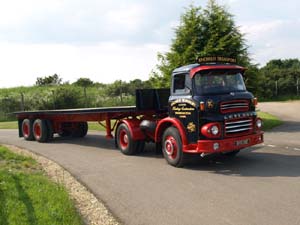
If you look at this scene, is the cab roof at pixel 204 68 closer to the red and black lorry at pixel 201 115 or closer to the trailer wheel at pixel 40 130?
the red and black lorry at pixel 201 115

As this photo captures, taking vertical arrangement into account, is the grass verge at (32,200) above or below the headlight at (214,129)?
A: below

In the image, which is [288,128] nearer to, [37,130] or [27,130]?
[37,130]

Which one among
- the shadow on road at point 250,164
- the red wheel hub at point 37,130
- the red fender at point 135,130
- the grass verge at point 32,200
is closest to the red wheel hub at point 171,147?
the shadow on road at point 250,164

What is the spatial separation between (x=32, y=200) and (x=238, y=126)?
16.2 feet

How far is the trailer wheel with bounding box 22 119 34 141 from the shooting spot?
15.6 m

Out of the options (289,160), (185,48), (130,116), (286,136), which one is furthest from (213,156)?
(185,48)

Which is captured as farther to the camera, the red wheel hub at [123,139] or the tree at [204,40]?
the tree at [204,40]

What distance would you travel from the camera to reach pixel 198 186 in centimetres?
722

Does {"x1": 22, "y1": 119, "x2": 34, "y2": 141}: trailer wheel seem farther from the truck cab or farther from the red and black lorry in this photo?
the truck cab

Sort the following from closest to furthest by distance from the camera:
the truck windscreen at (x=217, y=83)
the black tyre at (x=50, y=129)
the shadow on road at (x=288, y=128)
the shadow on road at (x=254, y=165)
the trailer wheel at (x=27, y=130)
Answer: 1. the shadow on road at (x=254, y=165)
2. the truck windscreen at (x=217, y=83)
3. the black tyre at (x=50, y=129)
4. the shadow on road at (x=288, y=128)
5. the trailer wheel at (x=27, y=130)

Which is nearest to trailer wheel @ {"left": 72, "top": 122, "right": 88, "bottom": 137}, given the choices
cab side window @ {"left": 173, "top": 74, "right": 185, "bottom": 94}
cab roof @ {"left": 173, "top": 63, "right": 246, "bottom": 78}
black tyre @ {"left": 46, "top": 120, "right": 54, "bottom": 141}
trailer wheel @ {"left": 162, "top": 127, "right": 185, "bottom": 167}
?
black tyre @ {"left": 46, "top": 120, "right": 54, "bottom": 141}

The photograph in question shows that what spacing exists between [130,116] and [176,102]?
2657 millimetres

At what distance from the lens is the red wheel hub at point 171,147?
29.6 feet

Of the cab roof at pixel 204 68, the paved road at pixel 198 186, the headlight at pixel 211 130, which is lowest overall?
the paved road at pixel 198 186
